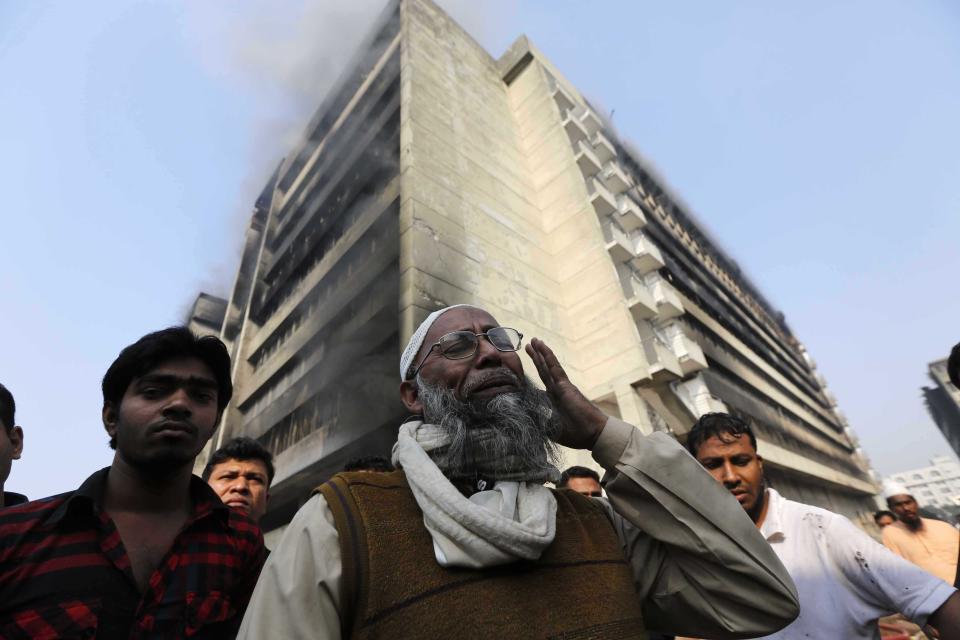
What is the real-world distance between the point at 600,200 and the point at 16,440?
10.0 meters

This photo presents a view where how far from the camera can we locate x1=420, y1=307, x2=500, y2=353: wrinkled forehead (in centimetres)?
149

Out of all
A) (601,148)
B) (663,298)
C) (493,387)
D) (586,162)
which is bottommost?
(493,387)

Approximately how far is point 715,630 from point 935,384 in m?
54.9

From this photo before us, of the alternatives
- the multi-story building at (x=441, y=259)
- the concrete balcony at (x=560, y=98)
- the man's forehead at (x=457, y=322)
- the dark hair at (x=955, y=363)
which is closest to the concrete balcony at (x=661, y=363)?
the multi-story building at (x=441, y=259)

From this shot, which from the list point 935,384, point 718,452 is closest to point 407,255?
Answer: point 718,452

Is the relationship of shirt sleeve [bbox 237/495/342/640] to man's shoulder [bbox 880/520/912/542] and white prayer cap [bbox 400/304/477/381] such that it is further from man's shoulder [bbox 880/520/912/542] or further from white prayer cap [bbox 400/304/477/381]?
man's shoulder [bbox 880/520/912/542]

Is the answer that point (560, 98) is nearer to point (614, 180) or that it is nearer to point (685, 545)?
A: point (614, 180)

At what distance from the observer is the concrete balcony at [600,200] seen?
32.8ft

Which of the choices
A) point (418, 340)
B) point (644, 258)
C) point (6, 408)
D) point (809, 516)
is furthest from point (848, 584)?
point (644, 258)

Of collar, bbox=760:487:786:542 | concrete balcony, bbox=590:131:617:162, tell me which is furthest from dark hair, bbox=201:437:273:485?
concrete balcony, bbox=590:131:617:162

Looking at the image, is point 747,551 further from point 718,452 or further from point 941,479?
point 941,479

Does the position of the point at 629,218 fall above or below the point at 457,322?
above

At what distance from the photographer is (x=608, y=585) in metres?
1.04

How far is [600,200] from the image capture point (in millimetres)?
10047
